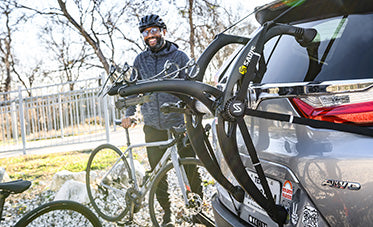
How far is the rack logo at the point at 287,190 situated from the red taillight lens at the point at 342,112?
0.34m

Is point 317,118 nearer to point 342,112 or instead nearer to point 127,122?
point 342,112

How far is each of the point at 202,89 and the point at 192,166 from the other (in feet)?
5.19

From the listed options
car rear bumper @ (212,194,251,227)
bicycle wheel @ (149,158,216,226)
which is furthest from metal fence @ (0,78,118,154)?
car rear bumper @ (212,194,251,227)

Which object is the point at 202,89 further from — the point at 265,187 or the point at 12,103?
the point at 12,103

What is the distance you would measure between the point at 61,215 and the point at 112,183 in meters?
1.51

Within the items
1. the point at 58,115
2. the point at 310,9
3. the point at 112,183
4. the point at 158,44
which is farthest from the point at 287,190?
the point at 58,115

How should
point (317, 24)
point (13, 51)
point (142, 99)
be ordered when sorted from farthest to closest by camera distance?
point (13, 51), point (142, 99), point (317, 24)

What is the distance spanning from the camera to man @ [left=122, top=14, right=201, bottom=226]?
339 centimetres

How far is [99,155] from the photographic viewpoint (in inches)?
175

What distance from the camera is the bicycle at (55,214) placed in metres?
2.16

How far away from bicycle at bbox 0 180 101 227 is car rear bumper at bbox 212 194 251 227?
0.90 m

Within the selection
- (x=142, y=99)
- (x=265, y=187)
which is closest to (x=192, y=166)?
(x=142, y=99)

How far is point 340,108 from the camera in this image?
141cm

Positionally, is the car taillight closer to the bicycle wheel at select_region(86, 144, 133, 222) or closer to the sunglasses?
the sunglasses
